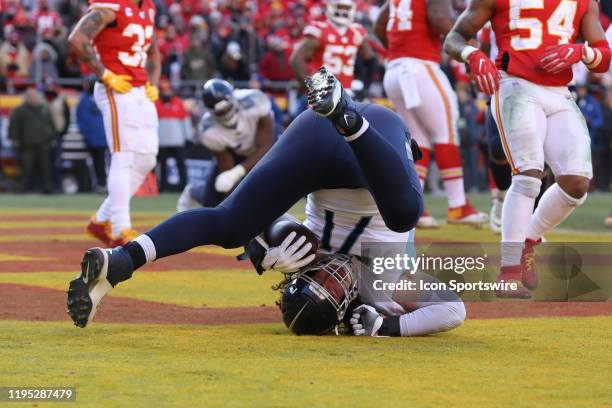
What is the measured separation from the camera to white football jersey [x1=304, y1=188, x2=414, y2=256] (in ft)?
18.4

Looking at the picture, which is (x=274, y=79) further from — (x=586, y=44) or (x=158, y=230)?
(x=158, y=230)

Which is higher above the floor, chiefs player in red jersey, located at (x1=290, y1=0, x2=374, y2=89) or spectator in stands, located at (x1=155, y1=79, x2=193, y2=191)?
chiefs player in red jersey, located at (x1=290, y1=0, x2=374, y2=89)

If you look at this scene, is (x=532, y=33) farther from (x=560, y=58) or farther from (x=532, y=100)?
(x=532, y=100)

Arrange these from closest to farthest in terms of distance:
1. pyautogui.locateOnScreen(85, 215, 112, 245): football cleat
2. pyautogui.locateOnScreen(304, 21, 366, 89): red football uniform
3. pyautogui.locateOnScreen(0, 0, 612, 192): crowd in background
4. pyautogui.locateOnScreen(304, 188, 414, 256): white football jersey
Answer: pyautogui.locateOnScreen(304, 188, 414, 256): white football jersey < pyautogui.locateOnScreen(85, 215, 112, 245): football cleat < pyautogui.locateOnScreen(304, 21, 366, 89): red football uniform < pyautogui.locateOnScreen(0, 0, 612, 192): crowd in background

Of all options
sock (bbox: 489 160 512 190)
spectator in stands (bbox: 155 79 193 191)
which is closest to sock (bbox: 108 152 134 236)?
sock (bbox: 489 160 512 190)

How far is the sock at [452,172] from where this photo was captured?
1159cm

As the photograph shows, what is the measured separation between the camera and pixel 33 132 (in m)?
20.3

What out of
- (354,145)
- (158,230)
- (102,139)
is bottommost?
(102,139)

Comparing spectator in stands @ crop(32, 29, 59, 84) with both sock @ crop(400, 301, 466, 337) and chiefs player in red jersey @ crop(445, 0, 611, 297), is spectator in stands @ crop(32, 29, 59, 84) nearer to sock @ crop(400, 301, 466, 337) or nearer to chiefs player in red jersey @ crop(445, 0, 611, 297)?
chiefs player in red jersey @ crop(445, 0, 611, 297)

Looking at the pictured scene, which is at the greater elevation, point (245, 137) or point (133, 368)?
point (133, 368)

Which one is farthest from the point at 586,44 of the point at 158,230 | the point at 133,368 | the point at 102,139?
the point at 102,139

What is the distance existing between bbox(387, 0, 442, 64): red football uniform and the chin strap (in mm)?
4290

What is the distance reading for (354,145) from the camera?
5.04 metres

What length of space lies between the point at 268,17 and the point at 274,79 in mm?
3788
